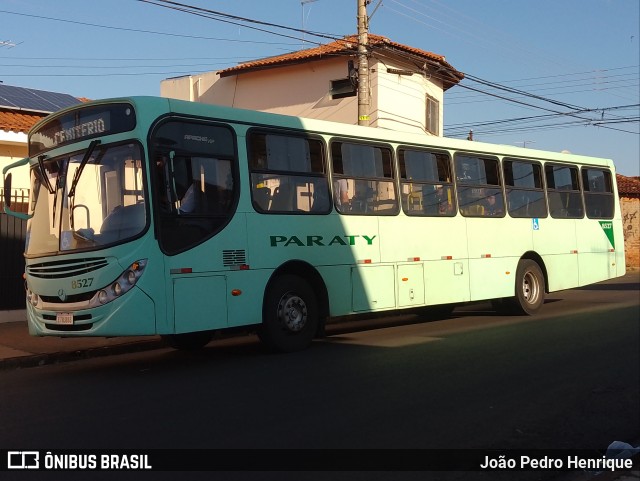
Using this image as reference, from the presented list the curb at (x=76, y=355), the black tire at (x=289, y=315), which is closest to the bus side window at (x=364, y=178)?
the black tire at (x=289, y=315)

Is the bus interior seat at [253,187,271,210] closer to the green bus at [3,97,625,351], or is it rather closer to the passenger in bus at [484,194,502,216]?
the green bus at [3,97,625,351]

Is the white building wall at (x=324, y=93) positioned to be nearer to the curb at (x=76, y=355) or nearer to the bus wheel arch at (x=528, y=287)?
the bus wheel arch at (x=528, y=287)

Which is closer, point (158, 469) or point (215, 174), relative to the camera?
point (158, 469)

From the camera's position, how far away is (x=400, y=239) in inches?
453

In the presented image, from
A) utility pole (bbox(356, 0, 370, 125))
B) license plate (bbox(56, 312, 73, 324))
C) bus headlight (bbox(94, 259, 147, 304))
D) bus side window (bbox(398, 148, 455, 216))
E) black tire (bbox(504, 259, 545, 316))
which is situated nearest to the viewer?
bus headlight (bbox(94, 259, 147, 304))

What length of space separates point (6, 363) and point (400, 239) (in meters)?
6.09

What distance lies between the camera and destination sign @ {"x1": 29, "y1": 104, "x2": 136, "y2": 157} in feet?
27.5

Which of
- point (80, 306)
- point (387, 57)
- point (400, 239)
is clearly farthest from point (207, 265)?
point (387, 57)

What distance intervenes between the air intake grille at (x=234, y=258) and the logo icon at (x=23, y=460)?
3.93 metres

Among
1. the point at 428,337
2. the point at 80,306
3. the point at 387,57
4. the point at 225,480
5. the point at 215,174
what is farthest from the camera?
the point at 387,57

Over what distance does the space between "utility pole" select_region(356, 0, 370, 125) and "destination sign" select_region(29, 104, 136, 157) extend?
8295mm

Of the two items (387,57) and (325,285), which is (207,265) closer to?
(325,285)

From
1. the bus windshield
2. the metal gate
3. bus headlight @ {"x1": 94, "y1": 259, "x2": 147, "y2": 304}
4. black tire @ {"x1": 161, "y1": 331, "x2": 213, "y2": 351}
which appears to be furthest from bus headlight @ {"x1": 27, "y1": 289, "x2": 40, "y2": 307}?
the metal gate

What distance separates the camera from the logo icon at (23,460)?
507 cm
